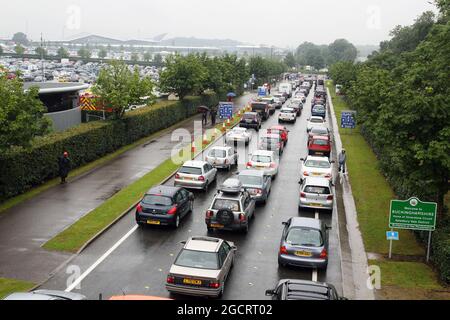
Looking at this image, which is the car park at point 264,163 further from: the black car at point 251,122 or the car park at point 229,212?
the black car at point 251,122

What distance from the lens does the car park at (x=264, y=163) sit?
1171 inches

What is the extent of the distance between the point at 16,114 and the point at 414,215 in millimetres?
16176

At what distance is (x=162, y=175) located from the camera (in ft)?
97.6

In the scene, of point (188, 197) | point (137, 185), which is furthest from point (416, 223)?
point (137, 185)

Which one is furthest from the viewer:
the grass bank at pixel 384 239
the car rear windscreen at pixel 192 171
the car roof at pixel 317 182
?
the car rear windscreen at pixel 192 171

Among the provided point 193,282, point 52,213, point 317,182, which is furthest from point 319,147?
point 193,282

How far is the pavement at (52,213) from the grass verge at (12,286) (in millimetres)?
321

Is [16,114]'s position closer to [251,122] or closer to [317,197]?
[317,197]

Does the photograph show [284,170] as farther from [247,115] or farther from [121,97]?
[247,115]

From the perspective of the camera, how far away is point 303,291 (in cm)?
1234

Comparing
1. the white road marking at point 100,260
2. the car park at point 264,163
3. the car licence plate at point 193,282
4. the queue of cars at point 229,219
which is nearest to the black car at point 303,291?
the queue of cars at point 229,219

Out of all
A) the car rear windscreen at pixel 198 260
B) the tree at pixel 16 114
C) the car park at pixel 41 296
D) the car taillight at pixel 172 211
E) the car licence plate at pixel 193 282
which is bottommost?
the car taillight at pixel 172 211

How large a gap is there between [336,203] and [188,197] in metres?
7.22
